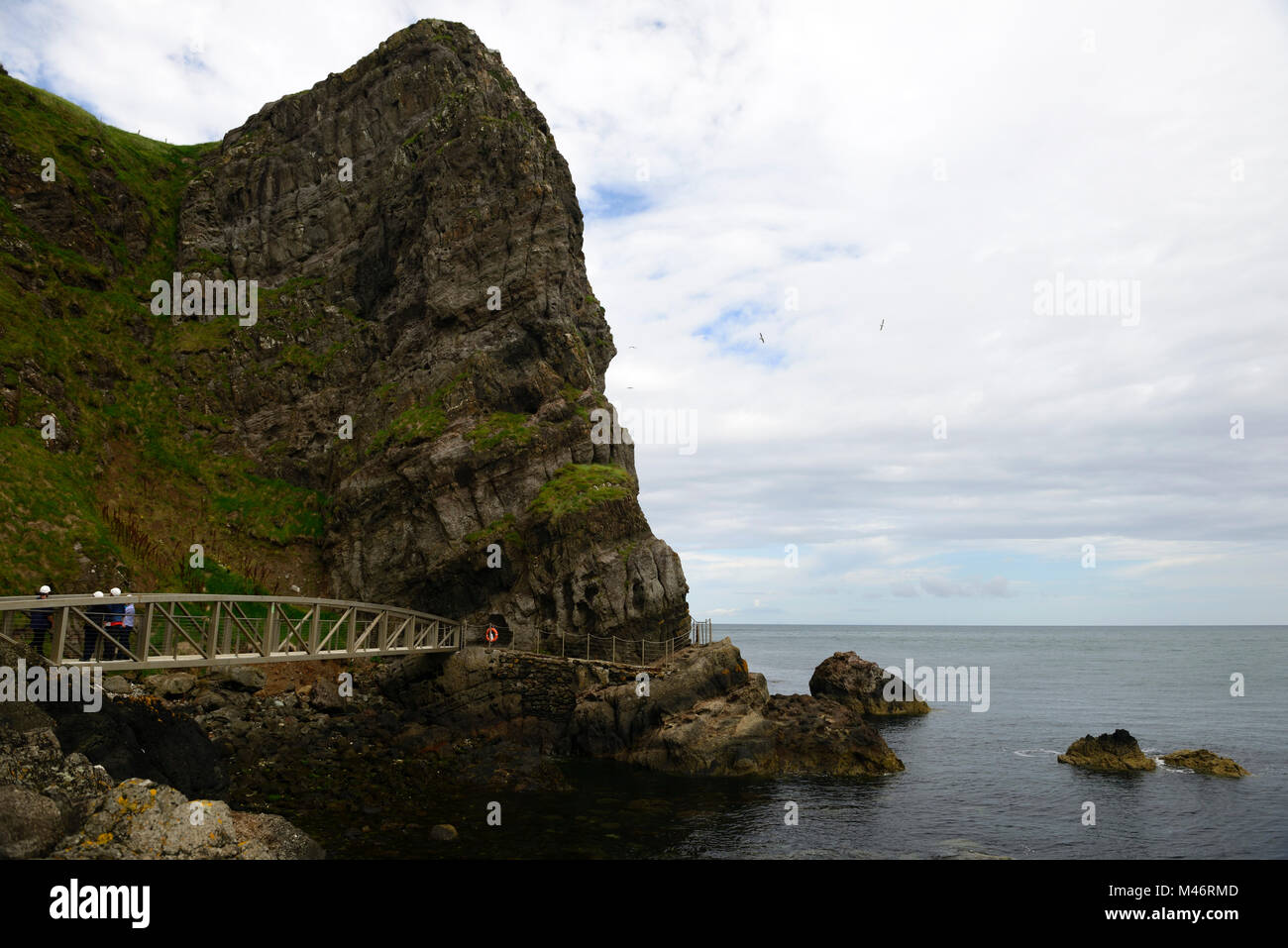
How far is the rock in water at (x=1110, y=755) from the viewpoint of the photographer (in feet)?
125

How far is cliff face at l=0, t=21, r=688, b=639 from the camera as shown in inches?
1793

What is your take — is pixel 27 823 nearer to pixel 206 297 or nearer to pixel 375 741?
pixel 375 741

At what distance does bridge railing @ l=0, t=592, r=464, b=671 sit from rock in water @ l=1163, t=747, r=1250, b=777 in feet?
129

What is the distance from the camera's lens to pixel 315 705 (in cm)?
3781

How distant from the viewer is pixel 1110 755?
3859cm

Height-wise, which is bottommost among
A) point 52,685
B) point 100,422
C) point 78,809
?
point 78,809

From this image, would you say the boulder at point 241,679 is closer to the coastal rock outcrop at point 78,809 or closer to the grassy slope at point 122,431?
the grassy slope at point 122,431

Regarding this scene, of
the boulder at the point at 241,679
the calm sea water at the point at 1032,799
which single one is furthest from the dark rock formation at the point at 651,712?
the boulder at the point at 241,679

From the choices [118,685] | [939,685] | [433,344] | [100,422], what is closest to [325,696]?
[118,685]

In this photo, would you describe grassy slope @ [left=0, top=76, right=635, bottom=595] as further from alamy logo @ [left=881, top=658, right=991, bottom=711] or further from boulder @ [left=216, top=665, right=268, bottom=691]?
alamy logo @ [left=881, top=658, right=991, bottom=711]

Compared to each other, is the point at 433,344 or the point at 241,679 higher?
the point at 433,344

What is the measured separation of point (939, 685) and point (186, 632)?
90.4 metres

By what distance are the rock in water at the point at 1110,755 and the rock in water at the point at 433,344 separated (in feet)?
75.2
